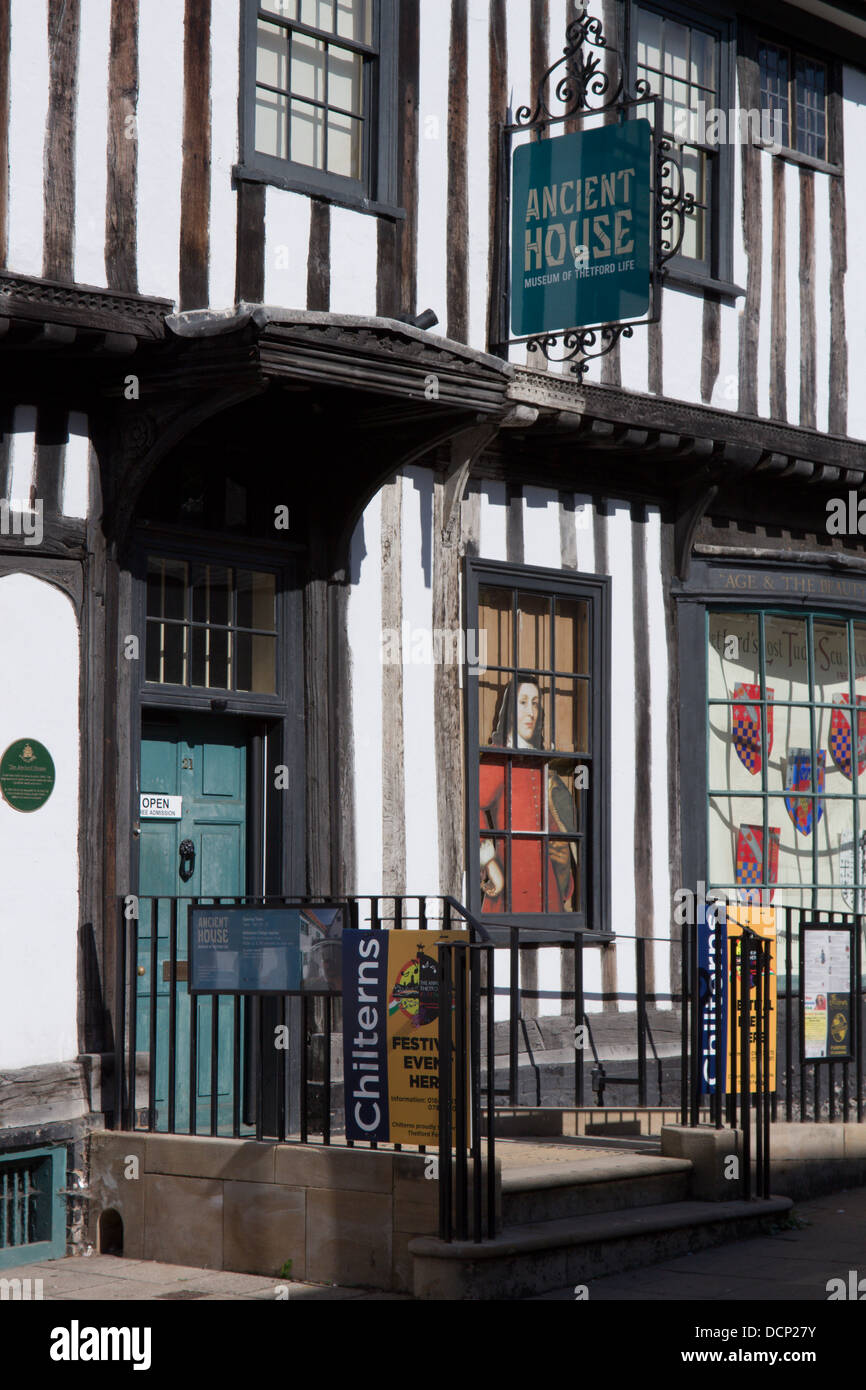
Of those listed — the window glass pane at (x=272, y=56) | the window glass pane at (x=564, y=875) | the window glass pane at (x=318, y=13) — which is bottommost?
the window glass pane at (x=564, y=875)

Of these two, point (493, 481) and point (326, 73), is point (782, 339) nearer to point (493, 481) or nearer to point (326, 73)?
point (493, 481)

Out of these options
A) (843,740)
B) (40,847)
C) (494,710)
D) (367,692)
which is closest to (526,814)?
(494,710)

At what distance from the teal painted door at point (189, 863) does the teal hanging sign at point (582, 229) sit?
301cm

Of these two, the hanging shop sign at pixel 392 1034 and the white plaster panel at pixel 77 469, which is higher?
the white plaster panel at pixel 77 469

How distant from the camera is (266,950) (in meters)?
7.93

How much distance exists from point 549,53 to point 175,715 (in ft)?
15.4

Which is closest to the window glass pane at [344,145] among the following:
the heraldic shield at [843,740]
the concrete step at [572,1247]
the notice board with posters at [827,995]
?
the notice board with posters at [827,995]

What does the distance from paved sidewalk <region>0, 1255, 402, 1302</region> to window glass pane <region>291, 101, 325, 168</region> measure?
561 cm

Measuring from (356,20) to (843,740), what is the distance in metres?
5.76

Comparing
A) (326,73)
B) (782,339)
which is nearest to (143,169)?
(326,73)

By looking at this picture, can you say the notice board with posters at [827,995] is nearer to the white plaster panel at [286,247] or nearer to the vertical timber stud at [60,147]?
the white plaster panel at [286,247]

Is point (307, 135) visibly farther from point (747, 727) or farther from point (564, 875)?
point (747, 727)

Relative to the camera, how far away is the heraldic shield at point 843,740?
40.0ft

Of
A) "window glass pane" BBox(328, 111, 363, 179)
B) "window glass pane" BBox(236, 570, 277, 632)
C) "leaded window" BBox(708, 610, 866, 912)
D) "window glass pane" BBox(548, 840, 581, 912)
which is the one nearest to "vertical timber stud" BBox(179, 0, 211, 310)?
"window glass pane" BBox(328, 111, 363, 179)
